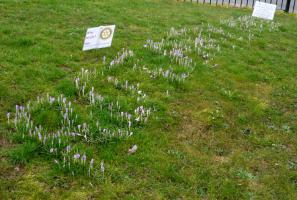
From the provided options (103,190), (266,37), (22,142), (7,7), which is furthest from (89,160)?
(266,37)

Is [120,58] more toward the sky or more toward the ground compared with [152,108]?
more toward the sky

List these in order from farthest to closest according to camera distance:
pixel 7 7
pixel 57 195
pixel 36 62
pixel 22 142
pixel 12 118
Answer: pixel 7 7 < pixel 36 62 < pixel 12 118 < pixel 22 142 < pixel 57 195

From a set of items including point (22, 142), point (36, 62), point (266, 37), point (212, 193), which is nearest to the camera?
point (212, 193)

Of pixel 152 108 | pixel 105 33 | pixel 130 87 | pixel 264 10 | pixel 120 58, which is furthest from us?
pixel 264 10

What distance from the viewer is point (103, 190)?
241 inches

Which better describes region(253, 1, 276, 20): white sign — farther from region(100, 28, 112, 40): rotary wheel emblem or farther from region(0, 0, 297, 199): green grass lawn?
region(100, 28, 112, 40): rotary wheel emblem

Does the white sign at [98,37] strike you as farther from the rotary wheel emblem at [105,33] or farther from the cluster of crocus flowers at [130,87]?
the cluster of crocus flowers at [130,87]

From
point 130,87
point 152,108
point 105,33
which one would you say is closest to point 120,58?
point 105,33

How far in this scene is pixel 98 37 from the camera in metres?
10.7

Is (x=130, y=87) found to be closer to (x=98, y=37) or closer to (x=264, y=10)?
(x=98, y=37)

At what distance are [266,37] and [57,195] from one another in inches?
464

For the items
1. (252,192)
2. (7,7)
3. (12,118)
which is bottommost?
(252,192)

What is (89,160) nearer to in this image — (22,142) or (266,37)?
(22,142)

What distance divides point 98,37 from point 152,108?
3053 mm
